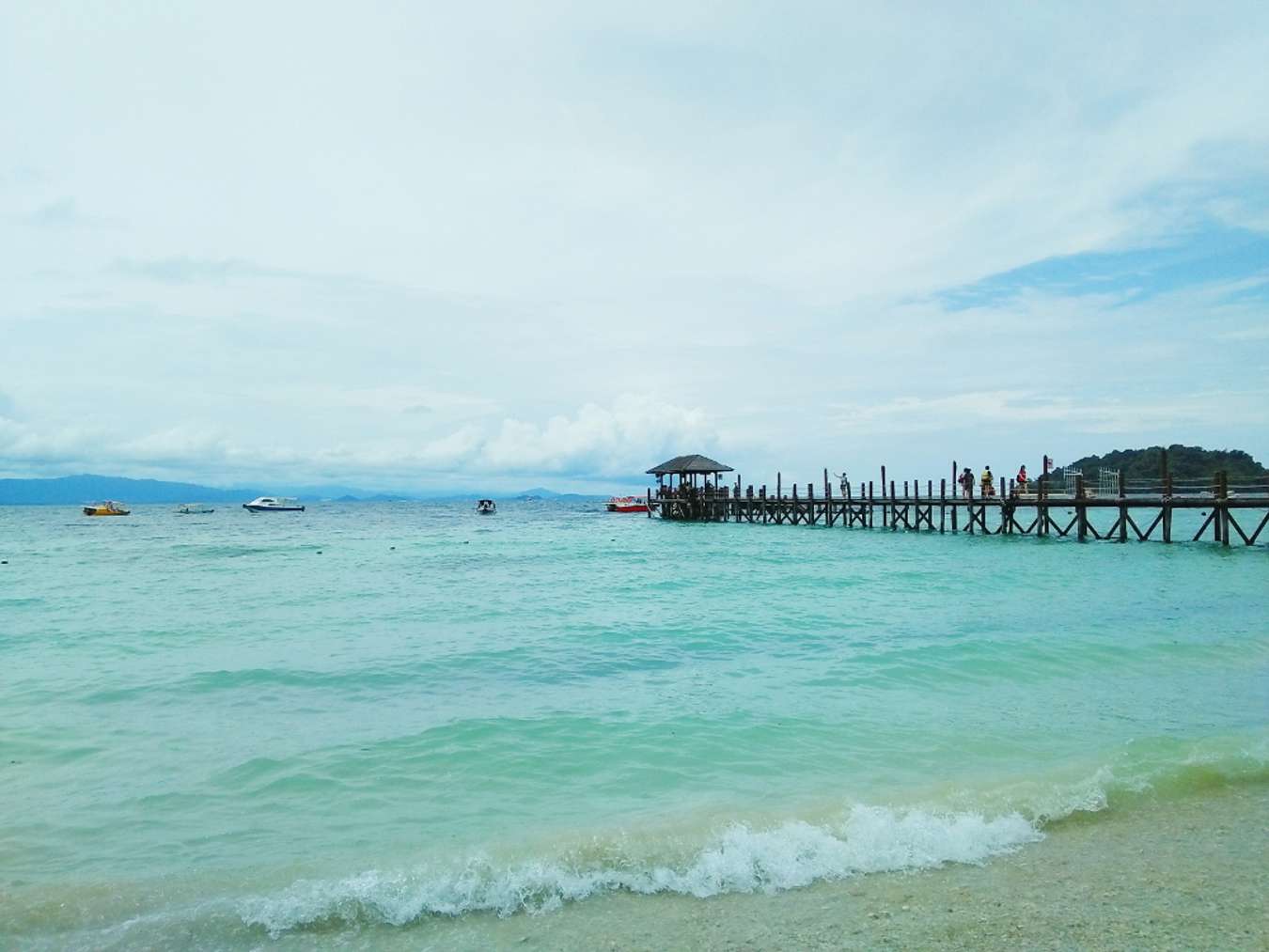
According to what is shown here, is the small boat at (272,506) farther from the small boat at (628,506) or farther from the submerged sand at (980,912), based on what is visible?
the submerged sand at (980,912)

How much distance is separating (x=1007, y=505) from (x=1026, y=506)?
83 cm

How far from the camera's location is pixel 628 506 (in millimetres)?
83938

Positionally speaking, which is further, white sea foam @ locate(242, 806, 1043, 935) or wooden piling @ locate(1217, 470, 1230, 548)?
wooden piling @ locate(1217, 470, 1230, 548)

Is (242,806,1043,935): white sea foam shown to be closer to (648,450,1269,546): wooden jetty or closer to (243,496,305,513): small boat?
(648,450,1269,546): wooden jetty

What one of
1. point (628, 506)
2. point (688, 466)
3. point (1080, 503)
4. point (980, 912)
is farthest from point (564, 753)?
point (628, 506)

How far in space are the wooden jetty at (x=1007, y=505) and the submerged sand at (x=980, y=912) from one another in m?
26.9

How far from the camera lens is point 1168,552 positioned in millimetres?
28562

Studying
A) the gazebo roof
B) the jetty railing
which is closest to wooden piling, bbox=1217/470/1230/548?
the jetty railing

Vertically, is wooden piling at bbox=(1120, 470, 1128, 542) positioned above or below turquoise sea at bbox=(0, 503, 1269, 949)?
above

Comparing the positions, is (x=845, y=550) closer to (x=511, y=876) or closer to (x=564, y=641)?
(x=564, y=641)

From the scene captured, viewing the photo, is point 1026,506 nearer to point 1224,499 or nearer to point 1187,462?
point 1224,499

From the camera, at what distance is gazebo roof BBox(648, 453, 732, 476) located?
51.9m

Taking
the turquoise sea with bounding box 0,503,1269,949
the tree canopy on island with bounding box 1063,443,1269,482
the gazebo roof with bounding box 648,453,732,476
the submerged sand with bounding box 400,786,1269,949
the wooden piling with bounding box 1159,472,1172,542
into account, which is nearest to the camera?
the submerged sand with bounding box 400,786,1269,949

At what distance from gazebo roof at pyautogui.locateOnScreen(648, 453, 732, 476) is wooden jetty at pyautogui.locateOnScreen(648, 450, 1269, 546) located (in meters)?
0.06
